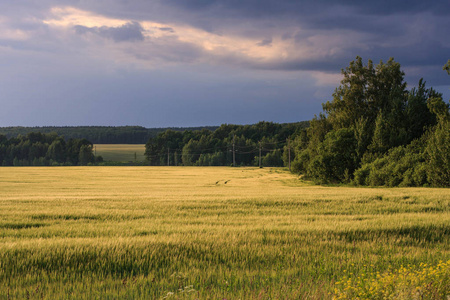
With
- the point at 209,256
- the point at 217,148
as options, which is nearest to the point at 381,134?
the point at 209,256

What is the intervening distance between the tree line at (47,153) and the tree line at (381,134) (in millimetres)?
93695

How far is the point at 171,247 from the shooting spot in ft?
29.5

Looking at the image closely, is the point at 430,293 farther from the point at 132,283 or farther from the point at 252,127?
the point at 252,127

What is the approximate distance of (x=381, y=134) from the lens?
5162 centimetres

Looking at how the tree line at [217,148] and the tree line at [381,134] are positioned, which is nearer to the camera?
the tree line at [381,134]

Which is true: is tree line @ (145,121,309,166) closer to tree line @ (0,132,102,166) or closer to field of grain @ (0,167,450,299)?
tree line @ (0,132,102,166)

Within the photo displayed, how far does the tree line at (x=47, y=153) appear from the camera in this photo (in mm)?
139750

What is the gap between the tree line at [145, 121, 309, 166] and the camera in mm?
135375

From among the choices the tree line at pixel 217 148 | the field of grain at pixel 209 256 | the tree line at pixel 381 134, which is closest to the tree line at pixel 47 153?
the tree line at pixel 217 148

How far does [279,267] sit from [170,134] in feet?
488

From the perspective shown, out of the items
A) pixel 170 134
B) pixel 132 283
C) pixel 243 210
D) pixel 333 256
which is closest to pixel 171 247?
pixel 132 283

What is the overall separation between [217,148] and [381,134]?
96.0 meters

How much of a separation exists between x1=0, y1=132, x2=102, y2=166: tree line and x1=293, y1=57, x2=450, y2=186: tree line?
93.7 meters

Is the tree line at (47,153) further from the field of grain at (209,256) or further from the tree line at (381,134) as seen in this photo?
the field of grain at (209,256)
